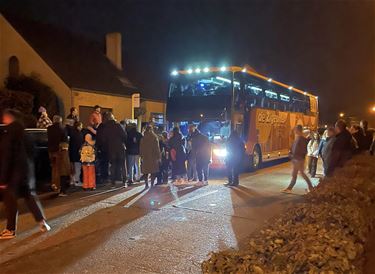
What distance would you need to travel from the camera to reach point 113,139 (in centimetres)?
1116

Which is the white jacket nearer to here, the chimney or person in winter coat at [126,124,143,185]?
person in winter coat at [126,124,143,185]

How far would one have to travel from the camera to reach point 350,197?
21.0ft

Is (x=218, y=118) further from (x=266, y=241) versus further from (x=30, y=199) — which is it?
(x=266, y=241)

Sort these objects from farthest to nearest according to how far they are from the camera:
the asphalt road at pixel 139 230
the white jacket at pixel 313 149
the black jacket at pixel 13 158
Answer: the white jacket at pixel 313 149 → the black jacket at pixel 13 158 → the asphalt road at pixel 139 230

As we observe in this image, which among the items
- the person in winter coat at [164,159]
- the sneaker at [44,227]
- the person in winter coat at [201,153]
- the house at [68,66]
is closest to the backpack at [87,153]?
the person in winter coat at [164,159]

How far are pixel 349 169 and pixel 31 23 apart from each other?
2468 cm

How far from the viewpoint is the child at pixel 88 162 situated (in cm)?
1060

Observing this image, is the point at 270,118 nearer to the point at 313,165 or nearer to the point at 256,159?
the point at 256,159

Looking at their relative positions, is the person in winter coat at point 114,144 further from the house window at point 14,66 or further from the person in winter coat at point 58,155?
the house window at point 14,66

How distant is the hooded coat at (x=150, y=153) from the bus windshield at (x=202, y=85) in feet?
14.2

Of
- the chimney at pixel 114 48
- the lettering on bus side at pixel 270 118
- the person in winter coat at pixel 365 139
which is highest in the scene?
the chimney at pixel 114 48

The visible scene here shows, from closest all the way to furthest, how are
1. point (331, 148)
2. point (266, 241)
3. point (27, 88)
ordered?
1. point (266, 241)
2. point (331, 148)
3. point (27, 88)

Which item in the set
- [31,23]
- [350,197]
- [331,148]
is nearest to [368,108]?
[31,23]

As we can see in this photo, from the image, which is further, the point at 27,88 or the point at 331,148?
the point at 27,88
